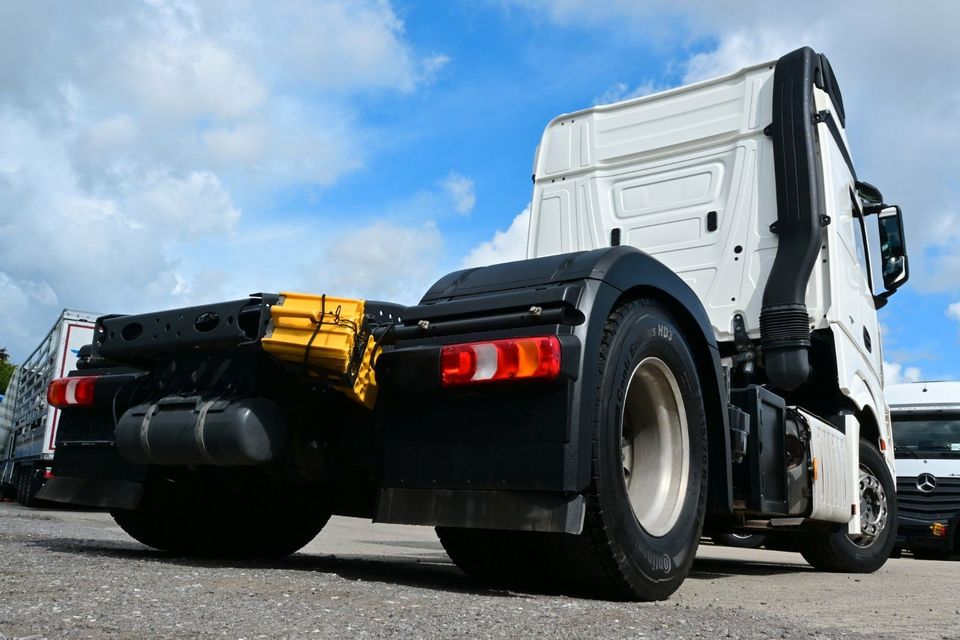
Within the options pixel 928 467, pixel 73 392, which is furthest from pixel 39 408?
pixel 928 467

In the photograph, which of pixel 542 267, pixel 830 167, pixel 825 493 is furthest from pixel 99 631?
pixel 830 167

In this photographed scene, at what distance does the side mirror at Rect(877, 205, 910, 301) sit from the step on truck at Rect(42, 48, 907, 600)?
1137 millimetres

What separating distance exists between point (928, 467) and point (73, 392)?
10.9 meters

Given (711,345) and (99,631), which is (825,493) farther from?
(99,631)

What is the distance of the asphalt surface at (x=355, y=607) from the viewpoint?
256cm

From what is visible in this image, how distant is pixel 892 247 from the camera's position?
724 cm

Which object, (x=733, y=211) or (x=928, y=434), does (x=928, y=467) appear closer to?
(x=928, y=434)

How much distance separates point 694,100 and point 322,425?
3727 millimetres

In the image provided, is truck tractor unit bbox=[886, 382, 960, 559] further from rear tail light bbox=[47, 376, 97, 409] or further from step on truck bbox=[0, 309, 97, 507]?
step on truck bbox=[0, 309, 97, 507]

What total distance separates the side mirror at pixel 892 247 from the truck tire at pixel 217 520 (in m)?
4.63

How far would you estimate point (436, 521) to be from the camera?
3430 millimetres

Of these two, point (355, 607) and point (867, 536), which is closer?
point (355, 607)

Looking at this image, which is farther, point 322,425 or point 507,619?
point 322,425

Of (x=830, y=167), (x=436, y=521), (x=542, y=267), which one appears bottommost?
(x=436, y=521)
